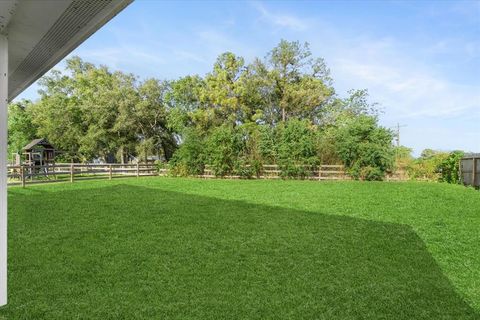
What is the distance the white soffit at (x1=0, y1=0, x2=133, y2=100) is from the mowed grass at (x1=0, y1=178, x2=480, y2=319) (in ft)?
7.24

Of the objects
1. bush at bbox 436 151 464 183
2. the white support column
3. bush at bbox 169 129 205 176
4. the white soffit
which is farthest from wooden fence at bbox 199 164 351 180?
the white support column

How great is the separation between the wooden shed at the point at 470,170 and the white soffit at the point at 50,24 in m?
16.2

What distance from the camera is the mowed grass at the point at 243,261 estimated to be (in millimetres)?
3188

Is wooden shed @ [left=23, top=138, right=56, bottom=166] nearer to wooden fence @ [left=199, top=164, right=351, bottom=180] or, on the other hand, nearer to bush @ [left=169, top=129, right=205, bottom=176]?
bush @ [left=169, top=129, right=205, bottom=176]

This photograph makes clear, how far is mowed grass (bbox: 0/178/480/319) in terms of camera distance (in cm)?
319

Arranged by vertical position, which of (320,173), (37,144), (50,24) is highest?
(37,144)

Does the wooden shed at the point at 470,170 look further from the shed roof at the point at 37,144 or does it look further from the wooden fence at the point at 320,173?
the shed roof at the point at 37,144

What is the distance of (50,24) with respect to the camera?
5.17ft

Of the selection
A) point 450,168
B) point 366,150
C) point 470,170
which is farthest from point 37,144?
point 470,170

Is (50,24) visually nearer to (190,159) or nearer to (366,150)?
(366,150)

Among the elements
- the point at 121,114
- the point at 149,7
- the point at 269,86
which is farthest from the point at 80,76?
the point at 149,7

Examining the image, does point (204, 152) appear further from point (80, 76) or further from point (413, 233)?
point (80, 76)

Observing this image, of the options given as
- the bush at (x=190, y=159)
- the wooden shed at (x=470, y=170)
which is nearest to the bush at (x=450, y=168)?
the wooden shed at (x=470, y=170)

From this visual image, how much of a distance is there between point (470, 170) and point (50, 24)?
17.0 metres
